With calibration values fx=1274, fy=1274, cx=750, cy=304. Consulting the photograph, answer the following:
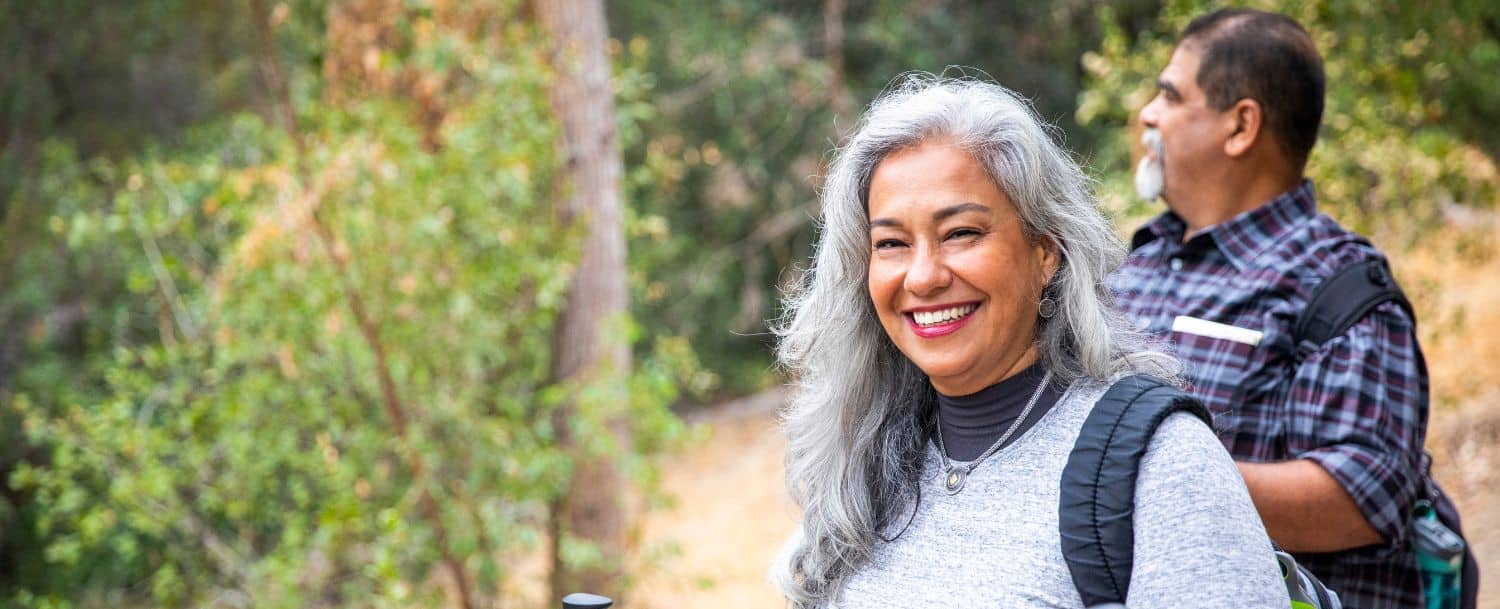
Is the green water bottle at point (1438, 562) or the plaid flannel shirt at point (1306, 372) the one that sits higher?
the plaid flannel shirt at point (1306, 372)

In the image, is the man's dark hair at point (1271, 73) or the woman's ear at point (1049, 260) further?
the man's dark hair at point (1271, 73)

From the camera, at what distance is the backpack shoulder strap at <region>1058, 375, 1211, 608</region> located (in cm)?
147

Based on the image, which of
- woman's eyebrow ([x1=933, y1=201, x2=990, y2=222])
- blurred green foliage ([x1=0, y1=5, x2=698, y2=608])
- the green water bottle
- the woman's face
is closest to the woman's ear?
the woman's face

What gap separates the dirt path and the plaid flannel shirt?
0.79 meters

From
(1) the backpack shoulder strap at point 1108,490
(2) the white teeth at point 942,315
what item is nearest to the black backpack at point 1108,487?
(1) the backpack shoulder strap at point 1108,490

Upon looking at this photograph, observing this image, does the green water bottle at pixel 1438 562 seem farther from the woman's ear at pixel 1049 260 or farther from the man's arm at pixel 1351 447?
the woman's ear at pixel 1049 260

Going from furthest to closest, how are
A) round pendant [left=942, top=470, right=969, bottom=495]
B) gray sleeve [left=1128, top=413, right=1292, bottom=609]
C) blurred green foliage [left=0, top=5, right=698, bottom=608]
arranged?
blurred green foliage [left=0, top=5, right=698, bottom=608] → round pendant [left=942, top=470, right=969, bottom=495] → gray sleeve [left=1128, top=413, right=1292, bottom=609]

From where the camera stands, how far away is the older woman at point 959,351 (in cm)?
166

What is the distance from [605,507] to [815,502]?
439 centimetres

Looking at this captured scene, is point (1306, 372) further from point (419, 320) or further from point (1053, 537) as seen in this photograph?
point (419, 320)

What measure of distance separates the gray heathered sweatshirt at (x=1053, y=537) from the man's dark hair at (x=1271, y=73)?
1.02 meters

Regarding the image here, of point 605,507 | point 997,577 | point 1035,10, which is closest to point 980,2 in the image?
point 1035,10

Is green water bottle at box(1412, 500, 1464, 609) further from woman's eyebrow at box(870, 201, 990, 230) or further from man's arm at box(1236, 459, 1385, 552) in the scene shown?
woman's eyebrow at box(870, 201, 990, 230)

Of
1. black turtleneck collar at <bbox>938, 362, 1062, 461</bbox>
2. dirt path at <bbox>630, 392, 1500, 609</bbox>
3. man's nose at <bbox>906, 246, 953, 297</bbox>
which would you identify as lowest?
dirt path at <bbox>630, 392, 1500, 609</bbox>
